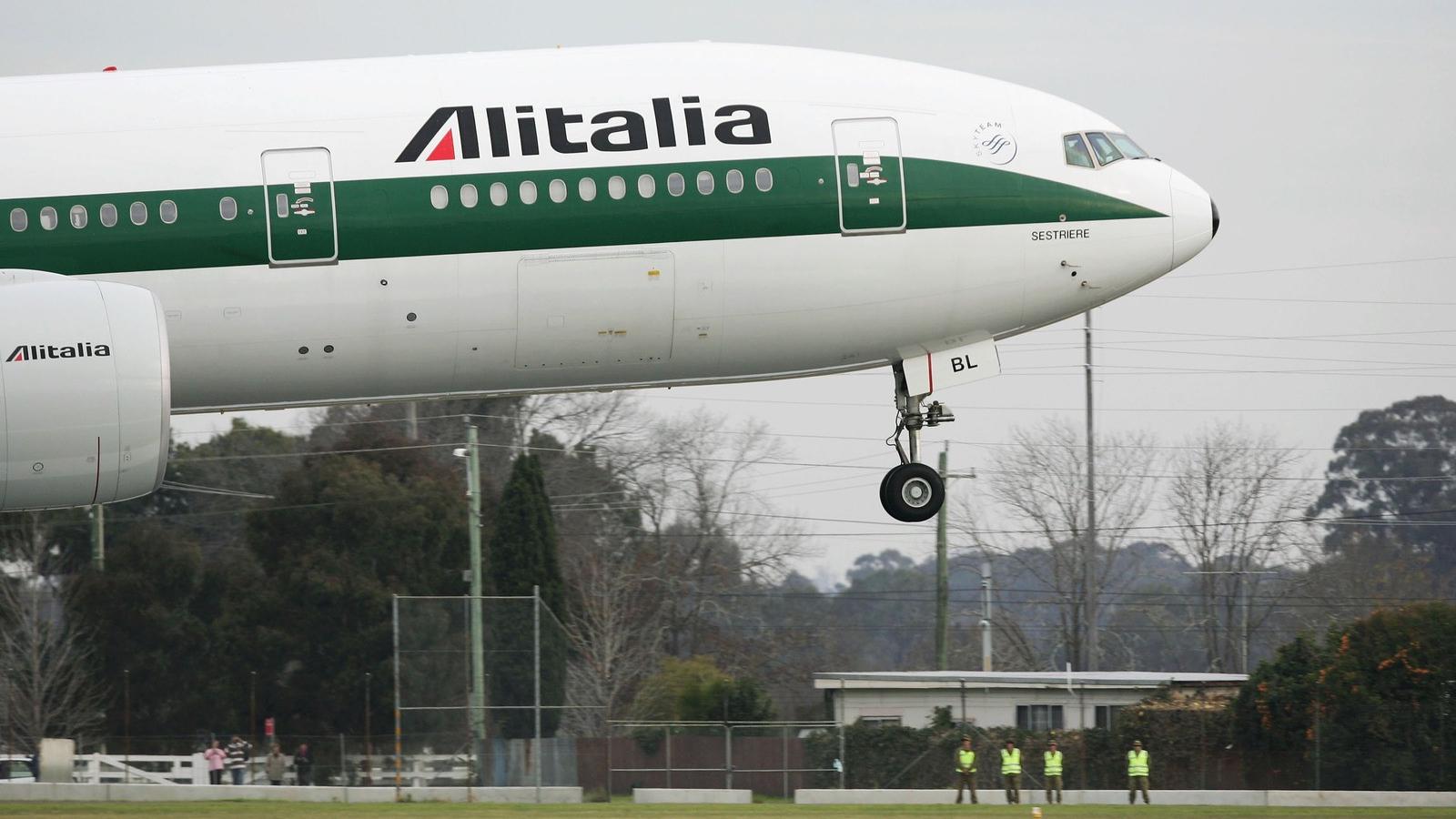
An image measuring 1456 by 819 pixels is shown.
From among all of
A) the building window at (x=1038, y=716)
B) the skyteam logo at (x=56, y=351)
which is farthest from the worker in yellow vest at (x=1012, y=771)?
the skyteam logo at (x=56, y=351)

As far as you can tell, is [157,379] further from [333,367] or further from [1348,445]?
[1348,445]

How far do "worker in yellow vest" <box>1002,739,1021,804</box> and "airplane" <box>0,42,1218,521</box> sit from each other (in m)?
14.2

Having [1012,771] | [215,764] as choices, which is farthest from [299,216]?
[215,764]

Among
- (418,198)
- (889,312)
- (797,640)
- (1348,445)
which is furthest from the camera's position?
(1348,445)

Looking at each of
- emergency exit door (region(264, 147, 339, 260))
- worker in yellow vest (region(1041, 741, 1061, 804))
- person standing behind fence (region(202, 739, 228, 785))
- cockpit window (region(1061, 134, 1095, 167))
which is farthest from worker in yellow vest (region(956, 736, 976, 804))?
emergency exit door (region(264, 147, 339, 260))

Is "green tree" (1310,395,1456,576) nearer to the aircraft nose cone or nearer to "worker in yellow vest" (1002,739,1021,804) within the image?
"worker in yellow vest" (1002,739,1021,804)

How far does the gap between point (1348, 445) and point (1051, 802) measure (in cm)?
7825

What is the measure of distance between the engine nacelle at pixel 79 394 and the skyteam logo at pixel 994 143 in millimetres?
9637

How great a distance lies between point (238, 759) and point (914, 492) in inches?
1061

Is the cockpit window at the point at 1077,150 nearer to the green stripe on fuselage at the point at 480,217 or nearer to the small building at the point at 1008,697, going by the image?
the green stripe on fuselage at the point at 480,217

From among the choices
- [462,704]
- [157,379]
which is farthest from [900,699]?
[157,379]

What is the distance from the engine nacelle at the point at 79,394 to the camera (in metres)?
18.6

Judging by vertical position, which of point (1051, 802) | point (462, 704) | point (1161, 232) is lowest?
point (1051, 802)

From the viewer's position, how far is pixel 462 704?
3516 centimetres
